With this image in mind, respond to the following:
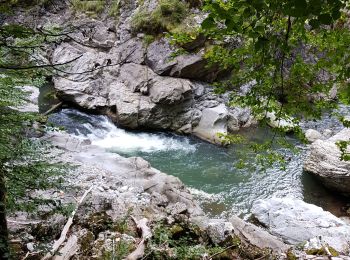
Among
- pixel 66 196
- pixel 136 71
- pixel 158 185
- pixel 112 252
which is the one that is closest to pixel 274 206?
pixel 158 185

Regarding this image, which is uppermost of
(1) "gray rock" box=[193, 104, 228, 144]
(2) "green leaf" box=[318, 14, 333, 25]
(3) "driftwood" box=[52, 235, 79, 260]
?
(2) "green leaf" box=[318, 14, 333, 25]

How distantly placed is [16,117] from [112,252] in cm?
203

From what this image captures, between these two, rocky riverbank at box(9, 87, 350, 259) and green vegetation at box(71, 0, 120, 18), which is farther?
green vegetation at box(71, 0, 120, 18)

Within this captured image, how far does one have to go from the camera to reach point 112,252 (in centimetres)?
428

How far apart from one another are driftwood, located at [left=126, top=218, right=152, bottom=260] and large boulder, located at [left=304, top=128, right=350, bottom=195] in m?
7.10

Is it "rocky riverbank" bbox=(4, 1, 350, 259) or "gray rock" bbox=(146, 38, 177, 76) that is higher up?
"gray rock" bbox=(146, 38, 177, 76)

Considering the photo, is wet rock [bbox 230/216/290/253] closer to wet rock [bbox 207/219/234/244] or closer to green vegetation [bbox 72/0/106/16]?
wet rock [bbox 207/219/234/244]

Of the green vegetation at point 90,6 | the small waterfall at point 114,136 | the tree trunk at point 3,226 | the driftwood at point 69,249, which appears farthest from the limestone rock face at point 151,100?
the tree trunk at point 3,226

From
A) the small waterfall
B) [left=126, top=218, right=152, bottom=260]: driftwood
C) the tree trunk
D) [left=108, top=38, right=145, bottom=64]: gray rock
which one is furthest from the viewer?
[left=108, top=38, right=145, bottom=64]: gray rock

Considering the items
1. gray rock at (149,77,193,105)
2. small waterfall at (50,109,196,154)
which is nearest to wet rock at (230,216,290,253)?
small waterfall at (50,109,196,154)

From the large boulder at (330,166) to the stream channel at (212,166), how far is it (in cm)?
37

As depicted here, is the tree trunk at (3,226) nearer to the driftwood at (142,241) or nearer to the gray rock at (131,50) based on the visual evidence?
the driftwood at (142,241)

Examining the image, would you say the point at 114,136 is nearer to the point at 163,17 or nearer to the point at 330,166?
the point at 163,17

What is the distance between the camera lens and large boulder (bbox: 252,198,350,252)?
25.6ft
